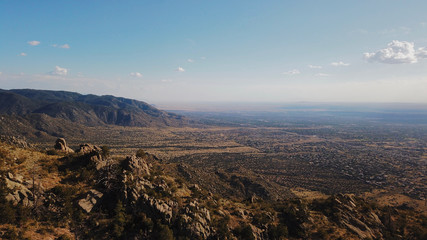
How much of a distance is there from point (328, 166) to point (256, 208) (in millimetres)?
77221

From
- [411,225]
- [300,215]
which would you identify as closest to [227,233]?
[300,215]

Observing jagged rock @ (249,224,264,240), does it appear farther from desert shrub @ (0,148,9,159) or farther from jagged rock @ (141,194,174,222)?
desert shrub @ (0,148,9,159)

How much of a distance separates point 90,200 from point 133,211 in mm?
3910

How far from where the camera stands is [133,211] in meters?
19.2

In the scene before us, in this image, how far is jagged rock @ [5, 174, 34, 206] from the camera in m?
16.4

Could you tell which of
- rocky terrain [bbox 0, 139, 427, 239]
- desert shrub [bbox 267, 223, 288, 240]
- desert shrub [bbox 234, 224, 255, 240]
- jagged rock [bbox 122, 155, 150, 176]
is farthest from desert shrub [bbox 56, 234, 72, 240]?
desert shrub [bbox 267, 223, 288, 240]

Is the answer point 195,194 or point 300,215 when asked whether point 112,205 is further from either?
point 300,215

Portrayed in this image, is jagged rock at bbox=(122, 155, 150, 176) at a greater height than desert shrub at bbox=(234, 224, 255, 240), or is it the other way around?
jagged rock at bbox=(122, 155, 150, 176)

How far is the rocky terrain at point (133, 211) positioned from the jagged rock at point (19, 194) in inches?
2.4

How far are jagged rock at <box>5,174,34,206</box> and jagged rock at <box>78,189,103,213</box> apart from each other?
3502 mm

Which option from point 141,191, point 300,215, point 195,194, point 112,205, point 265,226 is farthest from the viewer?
point 195,194

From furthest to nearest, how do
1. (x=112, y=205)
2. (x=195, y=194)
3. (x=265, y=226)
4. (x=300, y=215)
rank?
(x=195, y=194)
(x=300, y=215)
(x=265, y=226)
(x=112, y=205)

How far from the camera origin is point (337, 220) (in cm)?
2634

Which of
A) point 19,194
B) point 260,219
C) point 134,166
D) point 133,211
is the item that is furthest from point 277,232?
point 19,194
